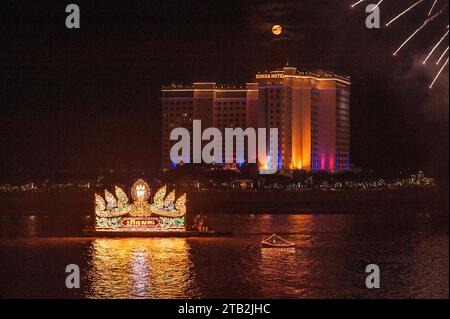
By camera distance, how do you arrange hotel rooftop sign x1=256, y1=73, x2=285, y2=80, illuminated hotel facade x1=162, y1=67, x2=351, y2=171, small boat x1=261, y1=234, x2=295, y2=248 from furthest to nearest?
illuminated hotel facade x1=162, y1=67, x2=351, y2=171 → hotel rooftop sign x1=256, y1=73, x2=285, y2=80 → small boat x1=261, y1=234, x2=295, y2=248

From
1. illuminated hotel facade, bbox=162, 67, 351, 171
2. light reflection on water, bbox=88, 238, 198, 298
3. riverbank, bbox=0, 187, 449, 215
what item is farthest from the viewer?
illuminated hotel facade, bbox=162, 67, 351, 171

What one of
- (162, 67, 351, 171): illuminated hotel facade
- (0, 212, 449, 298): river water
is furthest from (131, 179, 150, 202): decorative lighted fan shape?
(162, 67, 351, 171): illuminated hotel facade

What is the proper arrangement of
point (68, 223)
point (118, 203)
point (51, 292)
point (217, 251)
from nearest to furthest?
1. point (51, 292)
2. point (217, 251)
3. point (118, 203)
4. point (68, 223)

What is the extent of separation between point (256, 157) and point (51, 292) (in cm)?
5235

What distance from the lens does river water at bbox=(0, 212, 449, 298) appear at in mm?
16938

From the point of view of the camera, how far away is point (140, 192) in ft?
80.4

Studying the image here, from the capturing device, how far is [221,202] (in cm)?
4494

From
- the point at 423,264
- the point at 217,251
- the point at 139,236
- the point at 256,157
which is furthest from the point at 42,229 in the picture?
the point at 256,157

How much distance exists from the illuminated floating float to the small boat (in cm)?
283

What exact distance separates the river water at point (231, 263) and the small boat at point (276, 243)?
0.45m

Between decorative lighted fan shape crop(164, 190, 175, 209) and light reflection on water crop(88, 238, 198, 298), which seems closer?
light reflection on water crop(88, 238, 198, 298)

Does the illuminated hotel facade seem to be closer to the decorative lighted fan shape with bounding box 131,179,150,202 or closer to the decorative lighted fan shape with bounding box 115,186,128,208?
the decorative lighted fan shape with bounding box 131,179,150,202

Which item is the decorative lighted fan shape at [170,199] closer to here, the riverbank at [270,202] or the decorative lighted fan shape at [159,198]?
the decorative lighted fan shape at [159,198]

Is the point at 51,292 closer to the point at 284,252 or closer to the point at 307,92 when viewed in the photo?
the point at 284,252
